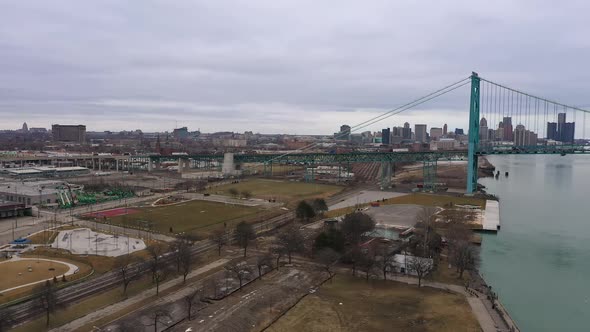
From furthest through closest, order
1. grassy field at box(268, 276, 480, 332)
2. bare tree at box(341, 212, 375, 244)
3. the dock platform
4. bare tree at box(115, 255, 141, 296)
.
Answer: the dock platform < bare tree at box(341, 212, 375, 244) < bare tree at box(115, 255, 141, 296) < grassy field at box(268, 276, 480, 332)

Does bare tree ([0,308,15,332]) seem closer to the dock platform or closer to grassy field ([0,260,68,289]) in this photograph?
grassy field ([0,260,68,289])

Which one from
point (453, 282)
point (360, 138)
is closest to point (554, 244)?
point (453, 282)

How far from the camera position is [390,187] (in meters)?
31.6

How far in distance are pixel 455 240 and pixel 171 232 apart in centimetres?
998

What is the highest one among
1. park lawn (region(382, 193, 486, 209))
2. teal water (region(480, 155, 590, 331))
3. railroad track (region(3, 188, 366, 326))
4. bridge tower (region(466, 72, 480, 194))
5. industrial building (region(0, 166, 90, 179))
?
bridge tower (region(466, 72, 480, 194))

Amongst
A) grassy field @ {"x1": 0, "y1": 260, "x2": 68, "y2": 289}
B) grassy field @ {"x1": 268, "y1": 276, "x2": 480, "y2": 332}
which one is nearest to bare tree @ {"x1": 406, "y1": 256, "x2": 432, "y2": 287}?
grassy field @ {"x1": 268, "y1": 276, "x2": 480, "y2": 332}

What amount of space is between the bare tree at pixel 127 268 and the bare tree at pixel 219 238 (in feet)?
8.15

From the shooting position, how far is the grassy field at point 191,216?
17.5 metres

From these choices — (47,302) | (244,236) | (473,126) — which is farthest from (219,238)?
(473,126)

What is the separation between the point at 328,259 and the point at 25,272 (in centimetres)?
789

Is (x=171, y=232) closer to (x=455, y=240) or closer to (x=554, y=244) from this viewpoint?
(x=455, y=240)

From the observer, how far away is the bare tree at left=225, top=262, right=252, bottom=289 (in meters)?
10.8

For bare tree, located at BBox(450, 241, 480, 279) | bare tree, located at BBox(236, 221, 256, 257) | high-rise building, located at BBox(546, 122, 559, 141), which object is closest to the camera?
bare tree, located at BBox(450, 241, 480, 279)

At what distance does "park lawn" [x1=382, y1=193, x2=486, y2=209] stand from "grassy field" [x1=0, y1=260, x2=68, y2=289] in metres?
16.5
